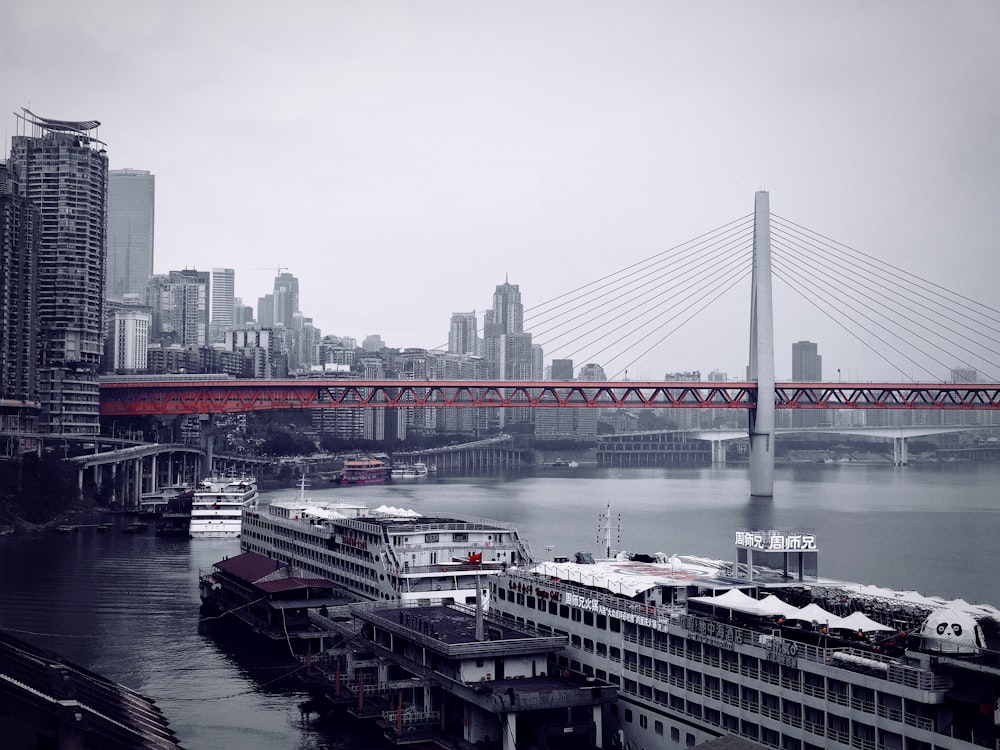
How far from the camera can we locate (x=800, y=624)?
39.9 ft

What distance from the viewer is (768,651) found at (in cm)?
1145

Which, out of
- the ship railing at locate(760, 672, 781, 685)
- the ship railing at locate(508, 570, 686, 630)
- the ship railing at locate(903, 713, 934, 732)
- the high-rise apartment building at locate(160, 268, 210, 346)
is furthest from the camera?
the high-rise apartment building at locate(160, 268, 210, 346)

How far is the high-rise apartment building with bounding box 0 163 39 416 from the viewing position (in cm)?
4594

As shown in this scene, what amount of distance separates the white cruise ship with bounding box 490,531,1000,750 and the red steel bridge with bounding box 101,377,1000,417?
23.7 meters

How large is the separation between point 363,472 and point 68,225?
2298cm

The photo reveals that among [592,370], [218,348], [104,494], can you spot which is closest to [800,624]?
[104,494]

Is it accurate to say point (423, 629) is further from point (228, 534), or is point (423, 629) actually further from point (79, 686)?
point (228, 534)

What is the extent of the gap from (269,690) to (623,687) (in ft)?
20.8

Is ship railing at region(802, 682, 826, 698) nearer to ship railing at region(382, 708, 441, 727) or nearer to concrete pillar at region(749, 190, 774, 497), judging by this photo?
ship railing at region(382, 708, 441, 727)

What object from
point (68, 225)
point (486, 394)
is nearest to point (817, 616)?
point (486, 394)

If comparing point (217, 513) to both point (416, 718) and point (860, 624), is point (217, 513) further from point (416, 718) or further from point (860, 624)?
point (860, 624)

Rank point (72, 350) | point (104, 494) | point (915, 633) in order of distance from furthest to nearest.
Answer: point (72, 350)
point (104, 494)
point (915, 633)

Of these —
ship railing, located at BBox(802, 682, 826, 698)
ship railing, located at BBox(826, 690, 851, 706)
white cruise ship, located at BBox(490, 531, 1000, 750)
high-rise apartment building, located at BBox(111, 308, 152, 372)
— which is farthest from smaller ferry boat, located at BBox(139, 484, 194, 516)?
high-rise apartment building, located at BBox(111, 308, 152, 372)

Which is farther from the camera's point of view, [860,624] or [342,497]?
[342,497]
